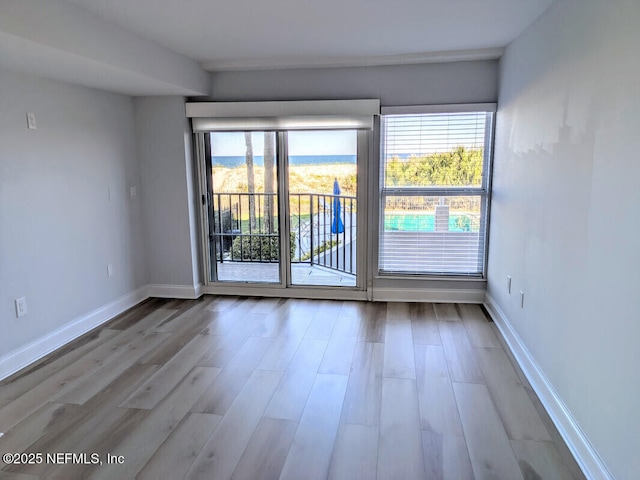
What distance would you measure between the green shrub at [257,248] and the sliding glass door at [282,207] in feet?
0.03

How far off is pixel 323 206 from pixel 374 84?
1.26 m

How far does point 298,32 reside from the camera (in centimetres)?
308

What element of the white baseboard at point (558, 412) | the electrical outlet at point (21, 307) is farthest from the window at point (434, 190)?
the electrical outlet at point (21, 307)

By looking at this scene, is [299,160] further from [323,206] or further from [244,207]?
[244,207]

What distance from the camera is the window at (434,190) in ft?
13.1

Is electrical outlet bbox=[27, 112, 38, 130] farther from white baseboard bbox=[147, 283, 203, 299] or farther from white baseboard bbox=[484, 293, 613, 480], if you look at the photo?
white baseboard bbox=[484, 293, 613, 480]

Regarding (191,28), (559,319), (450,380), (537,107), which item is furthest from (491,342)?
(191,28)

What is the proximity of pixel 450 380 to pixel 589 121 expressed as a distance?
1.67 m

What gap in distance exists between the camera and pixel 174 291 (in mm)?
4477

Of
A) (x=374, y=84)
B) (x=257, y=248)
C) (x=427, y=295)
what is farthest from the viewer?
(x=257, y=248)

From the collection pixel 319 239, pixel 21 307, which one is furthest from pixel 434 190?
pixel 21 307

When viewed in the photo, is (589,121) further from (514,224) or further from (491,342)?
(491,342)

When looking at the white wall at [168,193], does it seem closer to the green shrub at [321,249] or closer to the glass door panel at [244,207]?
the glass door panel at [244,207]

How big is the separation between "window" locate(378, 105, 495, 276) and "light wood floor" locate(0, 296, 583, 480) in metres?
0.70
